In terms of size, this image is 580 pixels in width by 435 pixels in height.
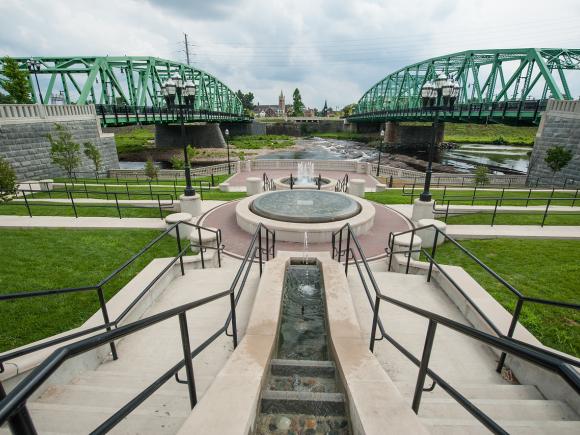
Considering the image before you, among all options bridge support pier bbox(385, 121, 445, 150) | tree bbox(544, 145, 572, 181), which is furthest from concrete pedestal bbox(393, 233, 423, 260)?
bridge support pier bbox(385, 121, 445, 150)

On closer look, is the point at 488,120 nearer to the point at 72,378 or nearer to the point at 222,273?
the point at 222,273

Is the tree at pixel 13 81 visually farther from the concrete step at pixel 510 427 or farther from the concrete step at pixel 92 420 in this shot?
the concrete step at pixel 510 427

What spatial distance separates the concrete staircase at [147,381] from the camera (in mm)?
2691

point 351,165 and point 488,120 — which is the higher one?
point 488,120

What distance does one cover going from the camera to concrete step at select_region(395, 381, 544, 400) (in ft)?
11.1

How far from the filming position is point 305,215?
1122 cm

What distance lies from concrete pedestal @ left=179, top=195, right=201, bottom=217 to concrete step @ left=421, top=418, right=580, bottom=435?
37.1 feet

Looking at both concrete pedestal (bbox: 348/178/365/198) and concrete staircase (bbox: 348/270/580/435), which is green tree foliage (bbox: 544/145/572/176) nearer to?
concrete pedestal (bbox: 348/178/365/198)

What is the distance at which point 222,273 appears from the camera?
680 centimetres

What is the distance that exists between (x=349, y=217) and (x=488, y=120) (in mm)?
40846

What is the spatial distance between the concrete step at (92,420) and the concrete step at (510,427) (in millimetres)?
2315

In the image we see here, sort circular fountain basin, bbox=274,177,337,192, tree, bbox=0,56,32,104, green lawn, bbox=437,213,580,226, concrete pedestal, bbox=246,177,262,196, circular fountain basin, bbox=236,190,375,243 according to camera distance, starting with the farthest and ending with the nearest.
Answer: tree, bbox=0,56,32,104, circular fountain basin, bbox=274,177,337,192, concrete pedestal, bbox=246,177,262,196, green lawn, bbox=437,213,580,226, circular fountain basin, bbox=236,190,375,243

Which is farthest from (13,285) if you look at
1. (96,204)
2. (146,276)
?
(96,204)

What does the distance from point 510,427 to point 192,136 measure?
7280 cm
